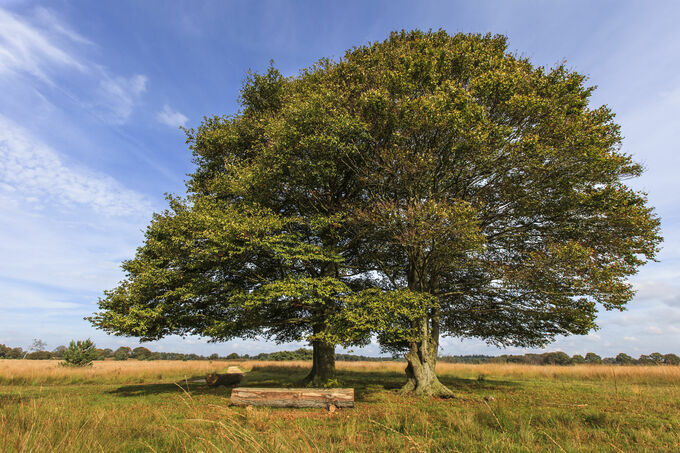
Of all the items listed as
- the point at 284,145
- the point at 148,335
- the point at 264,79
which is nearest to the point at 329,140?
the point at 284,145

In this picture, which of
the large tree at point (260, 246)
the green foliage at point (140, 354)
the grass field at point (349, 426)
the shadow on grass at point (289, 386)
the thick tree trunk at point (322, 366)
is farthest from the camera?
the green foliage at point (140, 354)

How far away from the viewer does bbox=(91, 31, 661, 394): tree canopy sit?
14672 millimetres

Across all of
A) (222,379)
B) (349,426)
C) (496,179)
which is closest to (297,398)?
(349,426)

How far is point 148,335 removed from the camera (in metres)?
18.0

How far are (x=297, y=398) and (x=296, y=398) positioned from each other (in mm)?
40

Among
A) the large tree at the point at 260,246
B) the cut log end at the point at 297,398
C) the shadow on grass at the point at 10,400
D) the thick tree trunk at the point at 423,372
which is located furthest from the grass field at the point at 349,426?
the large tree at the point at 260,246

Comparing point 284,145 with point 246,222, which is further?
point 284,145

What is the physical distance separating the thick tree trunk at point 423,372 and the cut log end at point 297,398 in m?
5.62

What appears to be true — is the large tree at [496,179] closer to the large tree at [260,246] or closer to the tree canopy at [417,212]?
the tree canopy at [417,212]

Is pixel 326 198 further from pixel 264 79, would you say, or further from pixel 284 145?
pixel 264 79

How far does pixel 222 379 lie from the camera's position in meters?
21.5

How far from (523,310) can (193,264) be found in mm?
16554

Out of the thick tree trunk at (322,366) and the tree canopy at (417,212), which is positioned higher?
the tree canopy at (417,212)

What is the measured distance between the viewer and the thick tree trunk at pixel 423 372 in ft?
54.0
